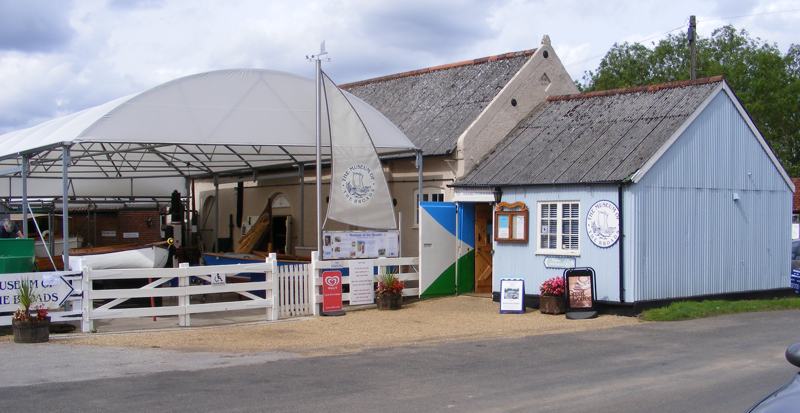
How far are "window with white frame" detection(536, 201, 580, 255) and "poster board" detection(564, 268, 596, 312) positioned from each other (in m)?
0.80

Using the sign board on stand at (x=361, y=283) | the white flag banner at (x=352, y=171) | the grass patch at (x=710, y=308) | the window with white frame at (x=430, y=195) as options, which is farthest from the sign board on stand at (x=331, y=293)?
the grass patch at (x=710, y=308)

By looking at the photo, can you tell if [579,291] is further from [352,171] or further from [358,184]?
[352,171]

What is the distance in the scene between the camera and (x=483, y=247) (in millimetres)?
21312

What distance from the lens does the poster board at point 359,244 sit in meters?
18.6

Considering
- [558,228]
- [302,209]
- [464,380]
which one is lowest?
[464,380]

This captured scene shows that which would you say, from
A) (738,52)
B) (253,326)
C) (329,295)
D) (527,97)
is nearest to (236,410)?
(253,326)

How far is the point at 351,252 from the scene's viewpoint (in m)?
19.0

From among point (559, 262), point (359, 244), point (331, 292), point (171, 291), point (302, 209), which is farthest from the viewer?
point (302, 209)

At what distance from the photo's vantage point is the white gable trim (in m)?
17.2

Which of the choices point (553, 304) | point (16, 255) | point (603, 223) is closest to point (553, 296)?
point (553, 304)

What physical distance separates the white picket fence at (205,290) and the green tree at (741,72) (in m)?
37.0

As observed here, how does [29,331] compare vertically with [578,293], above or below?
below

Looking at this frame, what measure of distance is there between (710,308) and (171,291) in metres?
10.6

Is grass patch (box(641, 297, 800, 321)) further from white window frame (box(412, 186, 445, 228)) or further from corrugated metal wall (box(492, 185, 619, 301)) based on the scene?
white window frame (box(412, 186, 445, 228))
